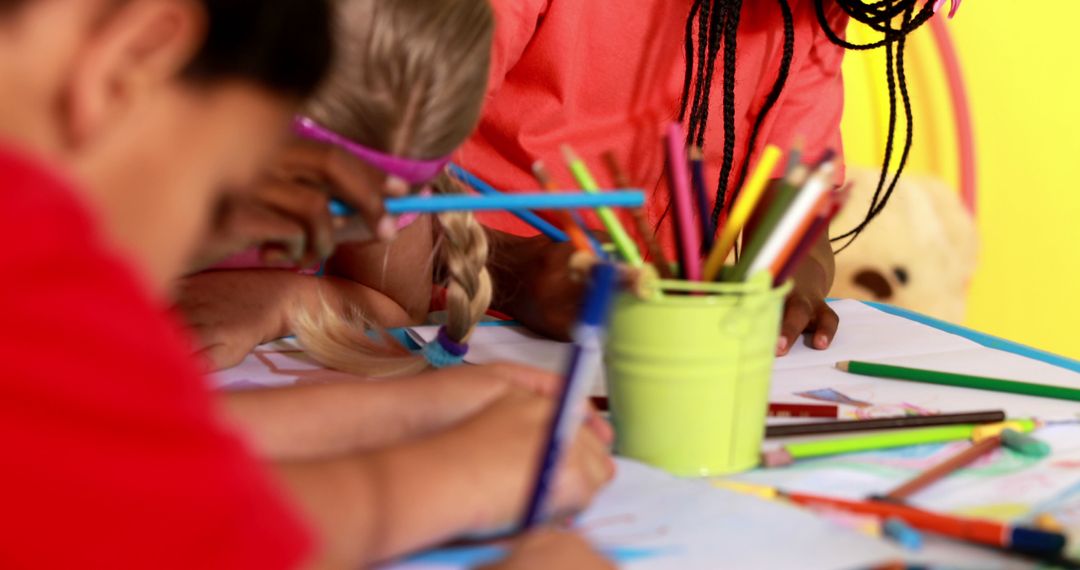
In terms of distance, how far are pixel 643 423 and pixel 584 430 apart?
39mm

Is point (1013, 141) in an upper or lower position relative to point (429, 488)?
upper

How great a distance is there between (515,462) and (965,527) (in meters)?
0.18

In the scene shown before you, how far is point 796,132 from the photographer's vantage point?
3.67ft

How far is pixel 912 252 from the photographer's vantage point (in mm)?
1523

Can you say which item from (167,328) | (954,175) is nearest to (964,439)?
(167,328)

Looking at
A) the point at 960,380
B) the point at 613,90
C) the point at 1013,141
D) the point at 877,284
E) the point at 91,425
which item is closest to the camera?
the point at 91,425

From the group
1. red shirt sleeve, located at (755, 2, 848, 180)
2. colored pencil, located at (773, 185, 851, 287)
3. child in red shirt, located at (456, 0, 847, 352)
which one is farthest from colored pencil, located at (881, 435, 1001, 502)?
red shirt sleeve, located at (755, 2, 848, 180)

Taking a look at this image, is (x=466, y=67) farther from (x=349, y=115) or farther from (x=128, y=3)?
(x=128, y=3)

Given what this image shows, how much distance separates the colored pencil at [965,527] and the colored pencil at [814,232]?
113 mm

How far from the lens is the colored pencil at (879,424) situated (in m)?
0.58

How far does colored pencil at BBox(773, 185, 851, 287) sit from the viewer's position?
0.52m

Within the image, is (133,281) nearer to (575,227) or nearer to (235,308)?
(575,227)

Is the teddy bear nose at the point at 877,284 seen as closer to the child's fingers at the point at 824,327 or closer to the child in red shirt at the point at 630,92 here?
the child in red shirt at the point at 630,92

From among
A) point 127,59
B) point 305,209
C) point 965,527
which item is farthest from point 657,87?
point 127,59
